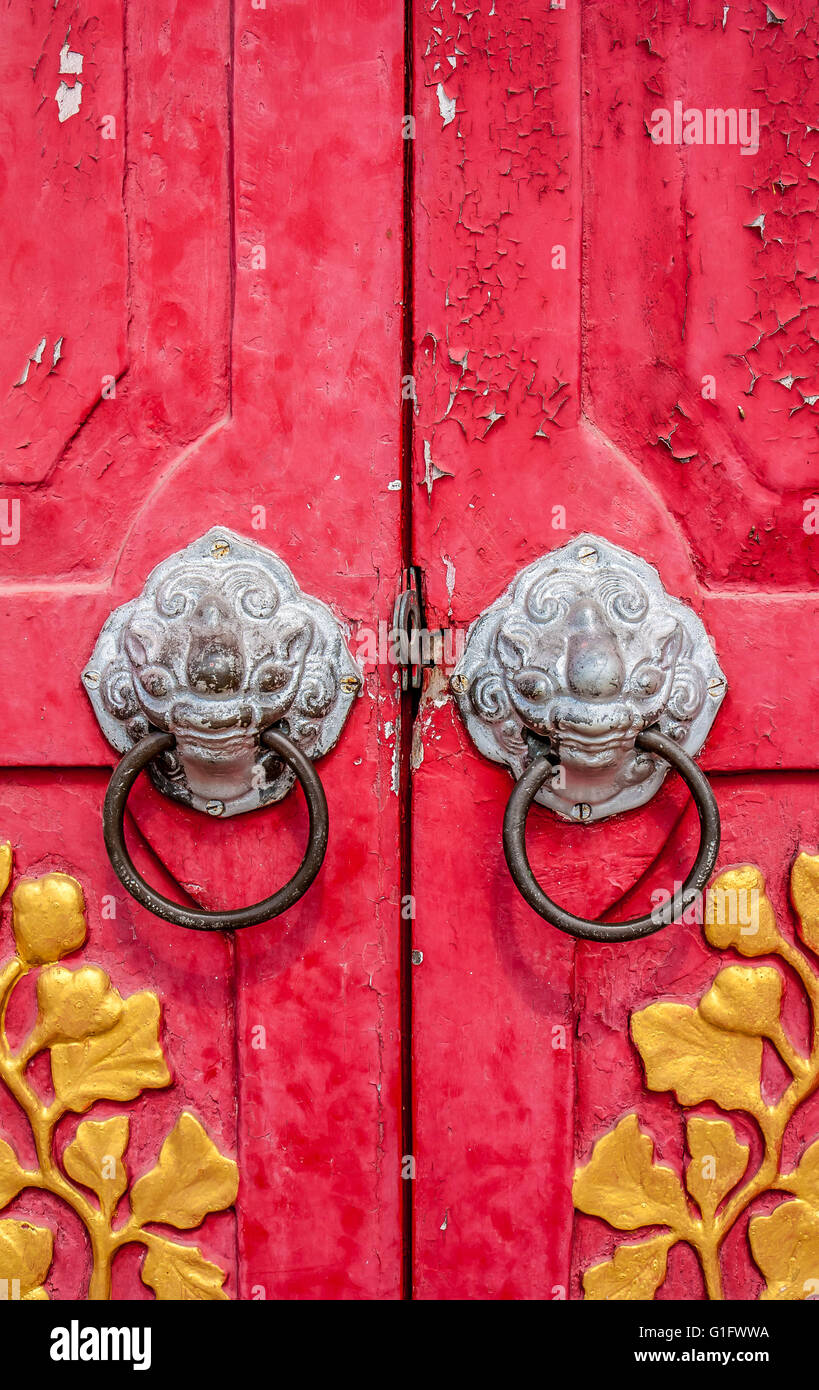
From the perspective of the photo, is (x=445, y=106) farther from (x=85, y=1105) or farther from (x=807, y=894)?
(x=85, y=1105)

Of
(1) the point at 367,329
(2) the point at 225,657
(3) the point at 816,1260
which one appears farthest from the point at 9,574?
(3) the point at 816,1260

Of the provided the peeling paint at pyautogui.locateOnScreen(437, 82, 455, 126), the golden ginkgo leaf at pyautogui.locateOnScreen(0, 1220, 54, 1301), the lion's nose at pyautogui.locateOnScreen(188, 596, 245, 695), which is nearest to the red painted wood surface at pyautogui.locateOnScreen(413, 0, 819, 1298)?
the peeling paint at pyautogui.locateOnScreen(437, 82, 455, 126)

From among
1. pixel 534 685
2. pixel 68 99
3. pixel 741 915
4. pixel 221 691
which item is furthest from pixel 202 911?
pixel 68 99

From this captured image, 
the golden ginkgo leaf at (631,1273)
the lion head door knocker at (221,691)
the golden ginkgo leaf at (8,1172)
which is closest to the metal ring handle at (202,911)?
the lion head door knocker at (221,691)

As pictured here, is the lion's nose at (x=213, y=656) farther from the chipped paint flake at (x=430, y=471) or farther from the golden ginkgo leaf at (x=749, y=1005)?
the golden ginkgo leaf at (x=749, y=1005)

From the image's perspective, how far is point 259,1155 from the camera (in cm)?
70

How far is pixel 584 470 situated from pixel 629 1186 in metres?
0.46

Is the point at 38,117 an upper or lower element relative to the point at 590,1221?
upper

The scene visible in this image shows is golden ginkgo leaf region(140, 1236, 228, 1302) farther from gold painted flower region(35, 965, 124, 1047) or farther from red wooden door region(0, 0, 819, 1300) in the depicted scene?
gold painted flower region(35, 965, 124, 1047)

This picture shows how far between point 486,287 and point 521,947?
16.5 inches

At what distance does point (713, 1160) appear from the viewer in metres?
0.69

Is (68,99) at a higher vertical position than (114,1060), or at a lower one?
higher

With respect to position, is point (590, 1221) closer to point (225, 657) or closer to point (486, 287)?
point (225, 657)

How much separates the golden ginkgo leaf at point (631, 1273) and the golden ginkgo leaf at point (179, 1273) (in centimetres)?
25
